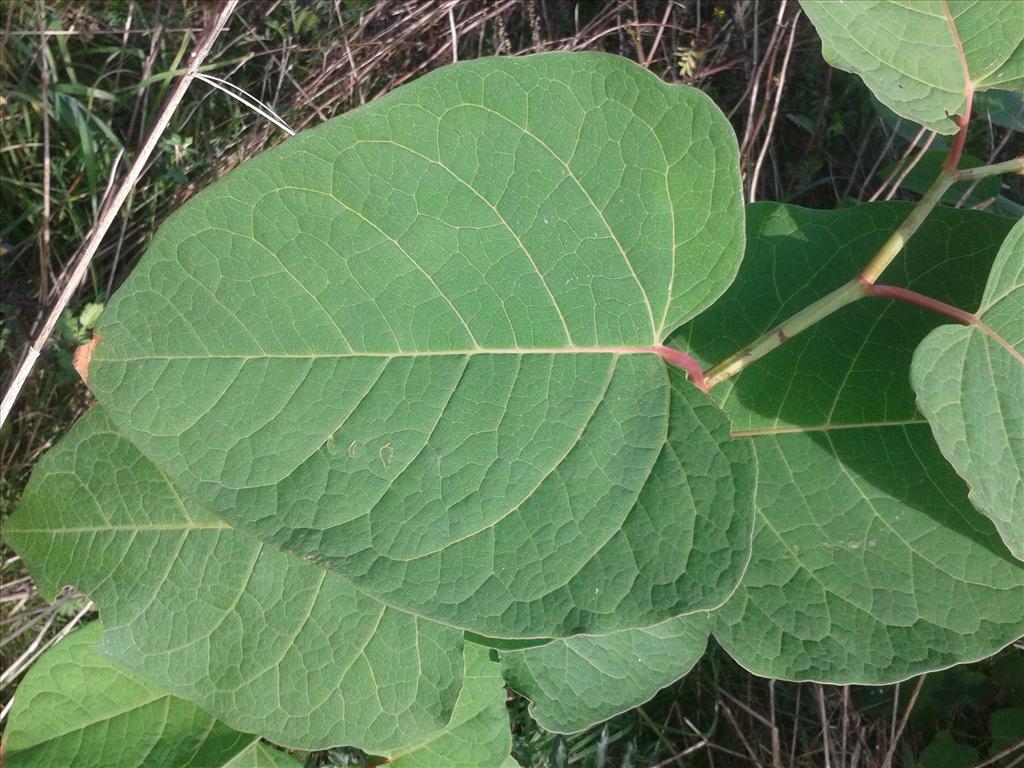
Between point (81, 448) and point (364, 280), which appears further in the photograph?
point (81, 448)

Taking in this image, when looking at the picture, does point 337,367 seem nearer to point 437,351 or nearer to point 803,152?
point 437,351

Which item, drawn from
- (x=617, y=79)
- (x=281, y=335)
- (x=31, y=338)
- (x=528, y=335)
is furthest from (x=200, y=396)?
(x=31, y=338)

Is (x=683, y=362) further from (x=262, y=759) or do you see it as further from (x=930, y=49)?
(x=262, y=759)

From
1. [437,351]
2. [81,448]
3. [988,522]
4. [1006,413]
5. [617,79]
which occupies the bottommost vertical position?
[988,522]

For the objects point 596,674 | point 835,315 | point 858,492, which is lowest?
point 596,674

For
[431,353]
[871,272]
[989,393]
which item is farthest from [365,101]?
[989,393]

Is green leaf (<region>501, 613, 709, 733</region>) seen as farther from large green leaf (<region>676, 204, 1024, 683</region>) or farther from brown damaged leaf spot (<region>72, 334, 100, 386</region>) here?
brown damaged leaf spot (<region>72, 334, 100, 386</region>)

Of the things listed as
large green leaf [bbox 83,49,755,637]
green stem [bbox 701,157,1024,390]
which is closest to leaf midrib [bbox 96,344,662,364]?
large green leaf [bbox 83,49,755,637]
